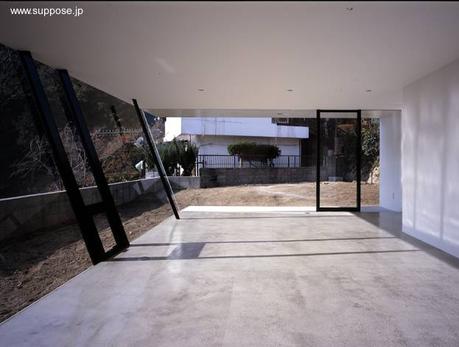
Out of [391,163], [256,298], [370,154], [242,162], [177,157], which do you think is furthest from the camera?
[242,162]

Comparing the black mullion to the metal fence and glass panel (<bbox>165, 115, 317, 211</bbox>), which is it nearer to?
glass panel (<bbox>165, 115, 317, 211</bbox>)

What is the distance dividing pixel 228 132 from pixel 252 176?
15.9 ft

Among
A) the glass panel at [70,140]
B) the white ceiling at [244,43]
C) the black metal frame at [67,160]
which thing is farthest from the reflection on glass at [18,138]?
the black metal frame at [67,160]

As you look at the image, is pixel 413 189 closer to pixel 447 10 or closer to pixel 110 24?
pixel 447 10

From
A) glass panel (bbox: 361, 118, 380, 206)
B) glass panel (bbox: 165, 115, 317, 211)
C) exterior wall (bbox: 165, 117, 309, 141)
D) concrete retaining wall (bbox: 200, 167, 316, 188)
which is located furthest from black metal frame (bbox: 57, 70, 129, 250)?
exterior wall (bbox: 165, 117, 309, 141)

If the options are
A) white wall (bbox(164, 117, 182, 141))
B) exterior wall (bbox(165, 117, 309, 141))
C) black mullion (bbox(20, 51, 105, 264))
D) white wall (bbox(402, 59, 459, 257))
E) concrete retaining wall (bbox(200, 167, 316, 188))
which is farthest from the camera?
white wall (bbox(164, 117, 182, 141))

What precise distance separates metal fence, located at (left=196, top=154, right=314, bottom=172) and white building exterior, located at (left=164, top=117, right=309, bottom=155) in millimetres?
2226

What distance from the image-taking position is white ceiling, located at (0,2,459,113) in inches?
109

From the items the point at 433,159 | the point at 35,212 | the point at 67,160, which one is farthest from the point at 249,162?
the point at 67,160

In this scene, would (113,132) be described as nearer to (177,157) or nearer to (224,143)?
(177,157)

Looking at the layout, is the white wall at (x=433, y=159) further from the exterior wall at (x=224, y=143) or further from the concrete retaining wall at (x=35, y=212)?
the exterior wall at (x=224, y=143)

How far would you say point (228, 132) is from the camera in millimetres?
18719

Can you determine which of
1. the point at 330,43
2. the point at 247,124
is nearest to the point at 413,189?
the point at 330,43

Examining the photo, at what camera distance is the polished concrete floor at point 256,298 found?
230 cm
